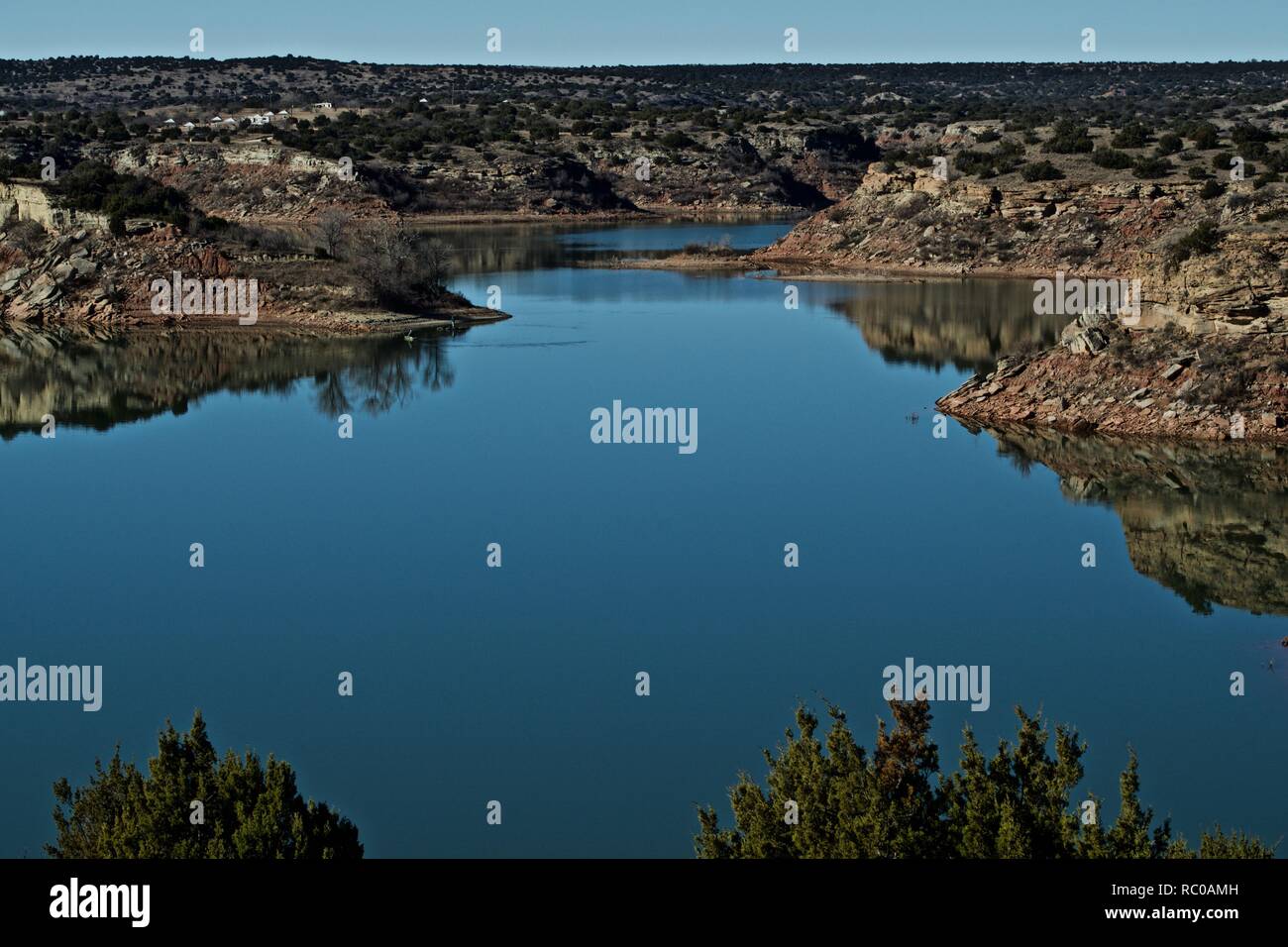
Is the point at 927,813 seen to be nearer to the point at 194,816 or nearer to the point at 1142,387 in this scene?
the point at 194,816

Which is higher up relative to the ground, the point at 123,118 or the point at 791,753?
the point at 123,118

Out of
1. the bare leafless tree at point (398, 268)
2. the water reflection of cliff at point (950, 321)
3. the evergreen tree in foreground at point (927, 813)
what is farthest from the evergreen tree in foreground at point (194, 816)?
the bare leafless tree at point (398, 268)

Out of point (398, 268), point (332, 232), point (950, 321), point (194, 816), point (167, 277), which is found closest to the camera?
point (194, 816)

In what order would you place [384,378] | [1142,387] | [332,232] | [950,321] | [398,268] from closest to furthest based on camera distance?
[1142,387], [384,378], [950,321], [398,268], [332,232]

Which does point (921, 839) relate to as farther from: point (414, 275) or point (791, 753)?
point (414, 275)

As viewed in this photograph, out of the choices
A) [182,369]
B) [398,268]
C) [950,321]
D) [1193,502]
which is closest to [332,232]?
[398,268]

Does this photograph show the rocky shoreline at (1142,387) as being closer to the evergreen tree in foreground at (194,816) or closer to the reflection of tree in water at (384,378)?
the reflection of tree in water at (384,378)
